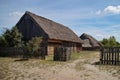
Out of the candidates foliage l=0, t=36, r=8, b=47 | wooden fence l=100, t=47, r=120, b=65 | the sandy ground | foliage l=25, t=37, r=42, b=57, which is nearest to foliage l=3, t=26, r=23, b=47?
foliage l=0, t=36, r=8, b=47

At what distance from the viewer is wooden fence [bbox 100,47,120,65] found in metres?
19.1

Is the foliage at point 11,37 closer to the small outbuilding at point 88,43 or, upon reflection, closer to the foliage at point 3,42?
the foliage at point 3,42

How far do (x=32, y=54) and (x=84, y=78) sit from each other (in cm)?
1301

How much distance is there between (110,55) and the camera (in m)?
19.6

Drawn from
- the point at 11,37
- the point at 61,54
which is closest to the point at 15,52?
the point at 11,37

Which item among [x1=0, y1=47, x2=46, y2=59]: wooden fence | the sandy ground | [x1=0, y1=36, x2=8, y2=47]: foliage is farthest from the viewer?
[x1=0, y1=36, x2=8, y2=47]: foliage

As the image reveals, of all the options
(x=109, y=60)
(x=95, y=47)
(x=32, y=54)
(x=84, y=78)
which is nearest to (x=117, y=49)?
(x=109, y=60)

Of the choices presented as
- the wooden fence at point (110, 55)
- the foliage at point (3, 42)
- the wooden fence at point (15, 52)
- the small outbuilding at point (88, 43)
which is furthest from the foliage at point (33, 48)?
the small outbuilding at point (88, 43)

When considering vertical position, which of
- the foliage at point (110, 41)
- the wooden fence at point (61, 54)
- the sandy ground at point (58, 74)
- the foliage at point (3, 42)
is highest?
the foliage at point (110, 41)

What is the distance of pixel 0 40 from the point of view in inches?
1150

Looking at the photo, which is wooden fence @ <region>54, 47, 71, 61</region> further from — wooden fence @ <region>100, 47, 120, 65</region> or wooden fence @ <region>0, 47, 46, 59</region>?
wooden fence @ <region>100, 47, 120, 65</region>

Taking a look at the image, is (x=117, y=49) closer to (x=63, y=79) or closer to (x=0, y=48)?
(x=63, y=79)

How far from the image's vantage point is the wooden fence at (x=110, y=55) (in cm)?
1909

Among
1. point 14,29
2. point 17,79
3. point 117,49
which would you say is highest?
point 14,29
